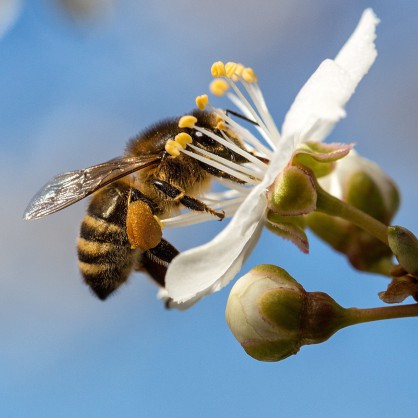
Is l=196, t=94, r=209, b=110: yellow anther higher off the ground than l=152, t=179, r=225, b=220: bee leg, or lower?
higher

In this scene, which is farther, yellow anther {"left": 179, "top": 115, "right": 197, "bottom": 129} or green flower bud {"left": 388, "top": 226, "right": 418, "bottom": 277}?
yellow anther {"left": 179, "top": 115, "right": 197, "bottom": 129}

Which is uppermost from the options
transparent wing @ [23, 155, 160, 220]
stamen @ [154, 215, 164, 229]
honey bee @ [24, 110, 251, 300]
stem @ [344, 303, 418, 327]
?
→ transparent wing @ [23, 155, 160, 220]

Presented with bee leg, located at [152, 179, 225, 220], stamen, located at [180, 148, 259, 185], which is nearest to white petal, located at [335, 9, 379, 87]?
stamen, located at [180, 148, 259, 185]

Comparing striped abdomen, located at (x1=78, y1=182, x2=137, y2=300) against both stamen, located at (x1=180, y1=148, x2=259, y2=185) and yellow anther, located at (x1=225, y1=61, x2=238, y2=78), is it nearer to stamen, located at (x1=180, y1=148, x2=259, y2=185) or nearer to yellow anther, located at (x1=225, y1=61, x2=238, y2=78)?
stamen, located at (x1=180, y1=148, x2=259, y2=185)

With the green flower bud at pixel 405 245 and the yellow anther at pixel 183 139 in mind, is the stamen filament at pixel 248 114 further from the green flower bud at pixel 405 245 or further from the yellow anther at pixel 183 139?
the green flower bud at pixel 405 245

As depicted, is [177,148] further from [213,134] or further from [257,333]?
[257,333]

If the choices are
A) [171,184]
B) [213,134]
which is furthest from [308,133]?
[171,184]
